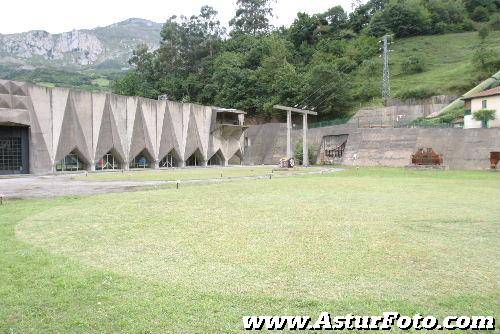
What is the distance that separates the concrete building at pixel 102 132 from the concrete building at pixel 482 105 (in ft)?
111

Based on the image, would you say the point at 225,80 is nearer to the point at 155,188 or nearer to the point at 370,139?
the point at 370,139

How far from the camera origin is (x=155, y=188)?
79.3 ft

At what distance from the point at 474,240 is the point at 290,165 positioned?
126 feet

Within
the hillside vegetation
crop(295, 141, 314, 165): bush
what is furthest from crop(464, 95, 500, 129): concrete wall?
crop(295, 141, 314, 165): bush

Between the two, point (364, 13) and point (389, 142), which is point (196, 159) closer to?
point (389, 142)

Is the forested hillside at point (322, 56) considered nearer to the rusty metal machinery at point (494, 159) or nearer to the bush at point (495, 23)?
the bush at point (495, 23)

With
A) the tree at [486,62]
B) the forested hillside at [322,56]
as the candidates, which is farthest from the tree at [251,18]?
the tree at [486,62]

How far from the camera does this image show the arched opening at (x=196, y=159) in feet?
220

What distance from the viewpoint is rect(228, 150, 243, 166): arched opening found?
243 ft

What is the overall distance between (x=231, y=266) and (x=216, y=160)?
2557 inches

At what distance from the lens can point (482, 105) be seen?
4684 cm

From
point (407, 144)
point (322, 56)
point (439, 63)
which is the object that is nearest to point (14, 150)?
point (407, 144)

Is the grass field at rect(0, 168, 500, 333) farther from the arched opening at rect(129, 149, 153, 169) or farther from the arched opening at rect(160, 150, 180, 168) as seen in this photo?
the arched opening at rect(160, 150, 180, 168)

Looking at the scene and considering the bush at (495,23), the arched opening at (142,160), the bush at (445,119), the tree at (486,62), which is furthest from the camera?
the bush at (495,23)
